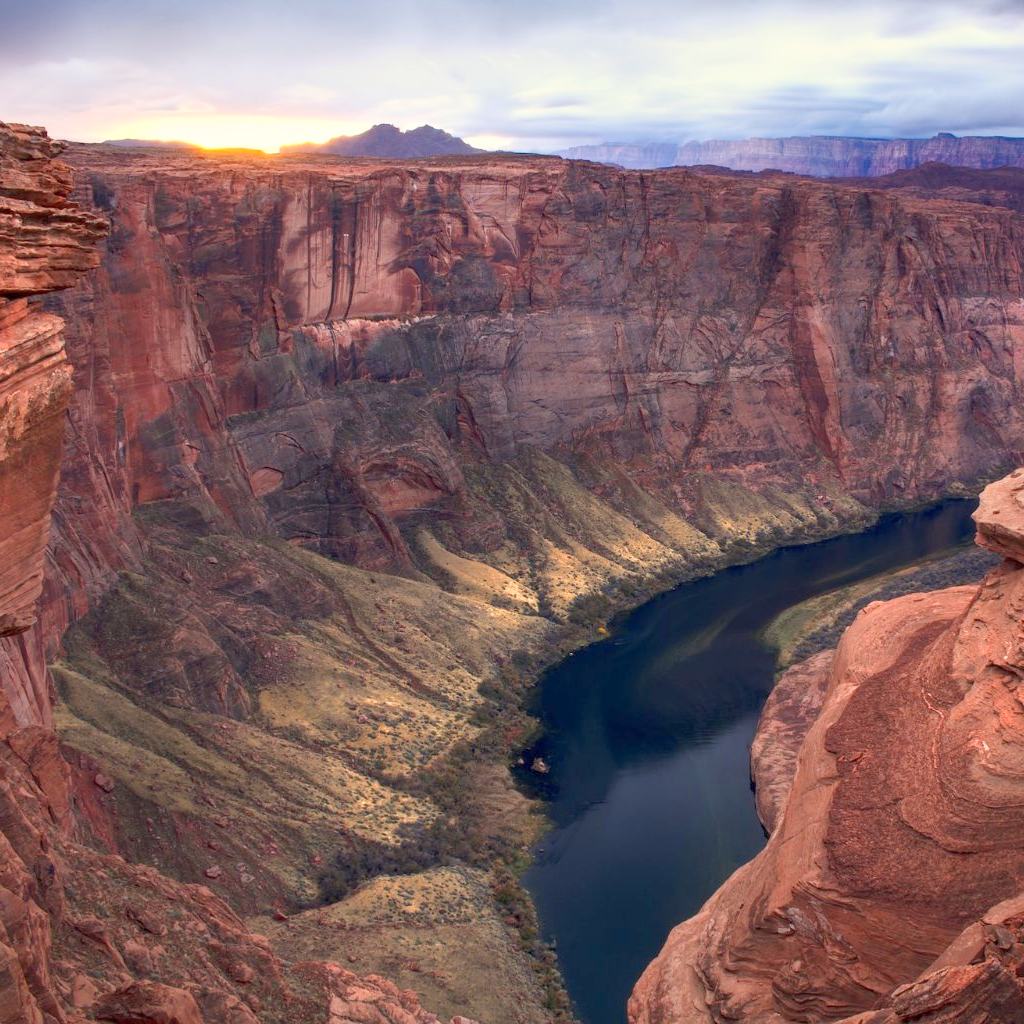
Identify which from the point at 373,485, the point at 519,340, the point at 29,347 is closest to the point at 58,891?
the point at 29,347

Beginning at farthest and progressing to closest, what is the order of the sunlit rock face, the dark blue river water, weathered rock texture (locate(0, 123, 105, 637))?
the sunlit rock face
the dark blue river water
weathered rock texture (locate(0, 123, 105, 637))

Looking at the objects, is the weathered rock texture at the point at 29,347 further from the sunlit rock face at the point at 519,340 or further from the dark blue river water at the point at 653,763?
the sunlit rock face at the point at 519,340

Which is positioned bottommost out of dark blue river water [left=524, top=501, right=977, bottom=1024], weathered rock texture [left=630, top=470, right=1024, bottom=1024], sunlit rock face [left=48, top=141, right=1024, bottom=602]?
dark blue river water [left=524, top=501, right=977, bottom=1024]

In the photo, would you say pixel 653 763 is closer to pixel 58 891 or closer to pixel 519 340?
pixel 58 891

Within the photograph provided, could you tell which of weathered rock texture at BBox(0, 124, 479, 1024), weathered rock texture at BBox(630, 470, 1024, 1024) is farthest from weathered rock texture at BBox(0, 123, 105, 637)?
weathered rock texture at BBox(630, 470, 1024, 1024)

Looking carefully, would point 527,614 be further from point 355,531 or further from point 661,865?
point 661,865

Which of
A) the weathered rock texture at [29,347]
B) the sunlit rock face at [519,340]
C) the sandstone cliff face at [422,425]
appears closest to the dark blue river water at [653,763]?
the sandstone cliff face at [422,425]

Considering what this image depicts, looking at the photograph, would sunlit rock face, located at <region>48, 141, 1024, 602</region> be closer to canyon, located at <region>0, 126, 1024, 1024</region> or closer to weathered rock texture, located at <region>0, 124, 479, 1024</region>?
canyon, located at <region>0, 126, 1024, 1024</region>
